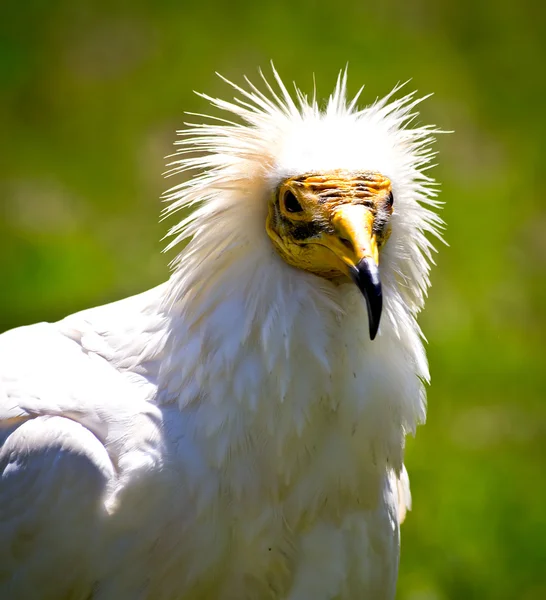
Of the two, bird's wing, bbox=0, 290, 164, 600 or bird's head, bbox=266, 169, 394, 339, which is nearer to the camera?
bird's head, bbox=266, 169, 394, 339

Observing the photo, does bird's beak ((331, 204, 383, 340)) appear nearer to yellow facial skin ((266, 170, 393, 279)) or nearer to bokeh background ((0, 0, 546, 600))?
yellow facial skin ((266, 170, 393, 279))

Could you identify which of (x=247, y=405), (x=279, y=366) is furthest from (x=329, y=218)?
(x=247, y=405)

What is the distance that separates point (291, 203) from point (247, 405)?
57 cm

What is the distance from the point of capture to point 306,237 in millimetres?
2887

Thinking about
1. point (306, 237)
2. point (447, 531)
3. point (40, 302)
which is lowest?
point (447, 531)

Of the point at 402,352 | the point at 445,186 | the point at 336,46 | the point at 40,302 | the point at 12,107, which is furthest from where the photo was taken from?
the point at 336,46

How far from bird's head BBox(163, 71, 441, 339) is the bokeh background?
2251 mm

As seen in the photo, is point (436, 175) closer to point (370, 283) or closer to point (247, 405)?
point (247, 405)

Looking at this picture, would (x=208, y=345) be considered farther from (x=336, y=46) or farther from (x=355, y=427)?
(x=336, y=46)

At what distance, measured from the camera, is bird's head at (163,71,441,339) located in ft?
9.37

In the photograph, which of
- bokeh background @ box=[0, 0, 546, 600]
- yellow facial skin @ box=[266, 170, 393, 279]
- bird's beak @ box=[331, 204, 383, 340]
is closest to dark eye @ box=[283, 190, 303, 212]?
yellow facial skin @ box=[266, 170, 393, 279]

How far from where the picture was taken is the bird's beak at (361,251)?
2.66 m

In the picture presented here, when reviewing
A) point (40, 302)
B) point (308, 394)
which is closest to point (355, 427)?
point (308, 394)

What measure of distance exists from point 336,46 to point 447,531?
5.58 meters
